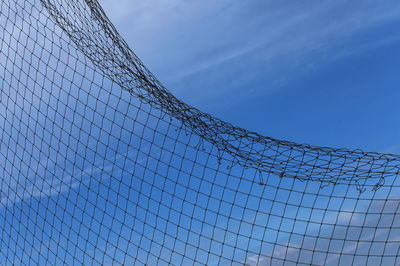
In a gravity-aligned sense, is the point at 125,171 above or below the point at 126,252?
above

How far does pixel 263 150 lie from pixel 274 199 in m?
0.32

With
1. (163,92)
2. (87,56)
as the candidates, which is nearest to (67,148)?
(87,56)

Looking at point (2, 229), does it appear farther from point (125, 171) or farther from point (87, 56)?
point (87, 56)

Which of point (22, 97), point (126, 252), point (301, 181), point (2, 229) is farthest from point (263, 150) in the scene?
point (2, 229)

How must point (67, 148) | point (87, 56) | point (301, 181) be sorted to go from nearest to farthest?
point (301, 181)
point (87, 56)
point (67, 148)

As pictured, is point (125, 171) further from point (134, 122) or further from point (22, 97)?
point (22, 97)

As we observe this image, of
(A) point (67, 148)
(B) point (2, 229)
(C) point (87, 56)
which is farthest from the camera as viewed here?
(B) point (2, 229)

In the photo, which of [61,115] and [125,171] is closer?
[125,171]

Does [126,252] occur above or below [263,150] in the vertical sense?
below

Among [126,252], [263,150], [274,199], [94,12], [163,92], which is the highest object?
[94,12]

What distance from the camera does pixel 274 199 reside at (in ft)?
9.36

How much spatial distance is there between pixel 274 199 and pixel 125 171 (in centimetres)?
103

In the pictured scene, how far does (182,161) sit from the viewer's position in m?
3.00

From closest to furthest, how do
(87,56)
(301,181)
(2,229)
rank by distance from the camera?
(301,181) < (87,56) < (2,229)
